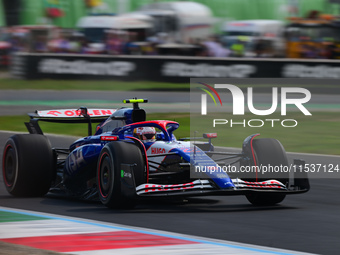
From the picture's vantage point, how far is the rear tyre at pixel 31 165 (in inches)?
365

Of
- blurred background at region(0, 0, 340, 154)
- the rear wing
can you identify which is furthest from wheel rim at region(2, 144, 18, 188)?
blurred background at region(0, 0, 340, 154)

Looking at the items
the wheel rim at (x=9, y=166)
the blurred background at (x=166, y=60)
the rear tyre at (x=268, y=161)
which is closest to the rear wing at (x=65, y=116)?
the wheel rim at (x=9, y=166)

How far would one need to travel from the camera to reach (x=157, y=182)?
8.65 metres

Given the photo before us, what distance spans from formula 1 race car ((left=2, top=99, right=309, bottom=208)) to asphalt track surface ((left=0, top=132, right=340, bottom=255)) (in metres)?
0.19

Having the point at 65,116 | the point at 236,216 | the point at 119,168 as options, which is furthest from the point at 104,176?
the point at 65,116

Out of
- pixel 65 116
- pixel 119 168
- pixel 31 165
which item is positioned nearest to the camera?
pixel 119 168

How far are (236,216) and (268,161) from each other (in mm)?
1056

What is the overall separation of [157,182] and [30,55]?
20334 millimetres

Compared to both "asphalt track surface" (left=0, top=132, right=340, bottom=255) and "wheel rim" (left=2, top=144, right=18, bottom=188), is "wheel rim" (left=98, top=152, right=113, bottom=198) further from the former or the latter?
"wheel rim" (left=2, top=144, right=18, bottom=188)

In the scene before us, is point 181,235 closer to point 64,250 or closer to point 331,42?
point 64,250

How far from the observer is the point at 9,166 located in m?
9.80

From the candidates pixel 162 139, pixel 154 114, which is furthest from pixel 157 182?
pixel 154 114

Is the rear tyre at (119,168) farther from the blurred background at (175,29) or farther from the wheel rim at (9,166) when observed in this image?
the blurred background at (175,29)

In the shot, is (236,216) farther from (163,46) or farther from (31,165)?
(163,46)
